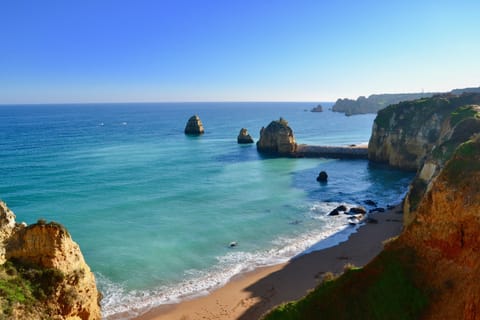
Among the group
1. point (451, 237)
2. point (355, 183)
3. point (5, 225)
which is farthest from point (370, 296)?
point (355, 183)

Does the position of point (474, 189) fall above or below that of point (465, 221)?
above

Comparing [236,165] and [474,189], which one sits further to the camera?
[236,165]

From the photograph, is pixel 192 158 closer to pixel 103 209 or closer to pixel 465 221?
pixel 103 209

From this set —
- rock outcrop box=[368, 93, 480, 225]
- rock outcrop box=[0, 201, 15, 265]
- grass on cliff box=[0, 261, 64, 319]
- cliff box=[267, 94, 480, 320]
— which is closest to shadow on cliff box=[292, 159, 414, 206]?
rock outcrop box=[368, 93, 480, 225]

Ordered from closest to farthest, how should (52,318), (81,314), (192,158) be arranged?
(52,318)
(81,314)
(192,158)

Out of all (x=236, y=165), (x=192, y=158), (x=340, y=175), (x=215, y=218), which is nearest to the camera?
(x=215, y=218)

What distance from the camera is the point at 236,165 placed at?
79.3m

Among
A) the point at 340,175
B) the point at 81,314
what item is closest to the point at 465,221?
the point at 81,314

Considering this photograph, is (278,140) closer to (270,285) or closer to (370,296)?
(270,285)

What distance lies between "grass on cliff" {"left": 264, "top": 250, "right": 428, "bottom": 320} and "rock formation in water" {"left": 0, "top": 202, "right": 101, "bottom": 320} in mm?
Result: 9474

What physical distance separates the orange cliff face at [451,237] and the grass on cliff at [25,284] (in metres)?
17.3

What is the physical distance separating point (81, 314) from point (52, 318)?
2.48 metres

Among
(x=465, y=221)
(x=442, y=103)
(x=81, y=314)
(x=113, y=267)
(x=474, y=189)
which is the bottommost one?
(x=113, y=267)

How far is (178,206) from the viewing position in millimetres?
50281
